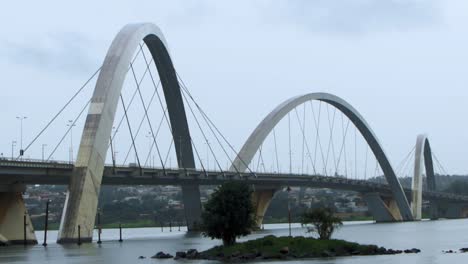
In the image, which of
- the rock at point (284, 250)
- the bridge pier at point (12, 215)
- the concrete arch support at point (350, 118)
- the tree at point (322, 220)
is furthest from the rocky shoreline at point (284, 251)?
the concrete arch support at point (350, 118)

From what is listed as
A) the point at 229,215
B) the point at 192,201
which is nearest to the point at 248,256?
the point at 229,215

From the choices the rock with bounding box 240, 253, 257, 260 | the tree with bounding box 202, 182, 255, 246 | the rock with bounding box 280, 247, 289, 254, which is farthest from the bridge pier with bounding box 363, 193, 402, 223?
the rock with bounding box 240, 253, 257, 260

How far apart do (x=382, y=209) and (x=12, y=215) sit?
3473 inches

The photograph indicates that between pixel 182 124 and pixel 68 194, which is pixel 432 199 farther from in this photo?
pixel 68 194

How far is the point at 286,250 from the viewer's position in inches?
2274

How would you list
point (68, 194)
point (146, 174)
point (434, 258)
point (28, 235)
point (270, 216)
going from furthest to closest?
point (270, 216) → point (146, 174) → point (28, 235) → point (68, 194) → point (434, 258)

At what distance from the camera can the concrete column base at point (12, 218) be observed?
77938 mm

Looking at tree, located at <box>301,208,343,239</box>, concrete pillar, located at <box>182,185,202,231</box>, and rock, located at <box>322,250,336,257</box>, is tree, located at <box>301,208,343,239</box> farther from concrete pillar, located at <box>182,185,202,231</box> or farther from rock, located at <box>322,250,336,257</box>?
concrete pillar, located at <box>182,185,202,231</box>

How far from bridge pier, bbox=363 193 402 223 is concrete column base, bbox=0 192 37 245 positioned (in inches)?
3280

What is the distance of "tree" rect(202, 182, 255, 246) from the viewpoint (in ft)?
207

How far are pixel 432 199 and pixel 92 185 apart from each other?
111 metres

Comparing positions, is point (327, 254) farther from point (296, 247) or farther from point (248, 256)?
point (248, 256)

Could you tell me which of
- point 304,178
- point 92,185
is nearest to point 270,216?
point 304,178

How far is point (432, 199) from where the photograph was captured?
176875mm
